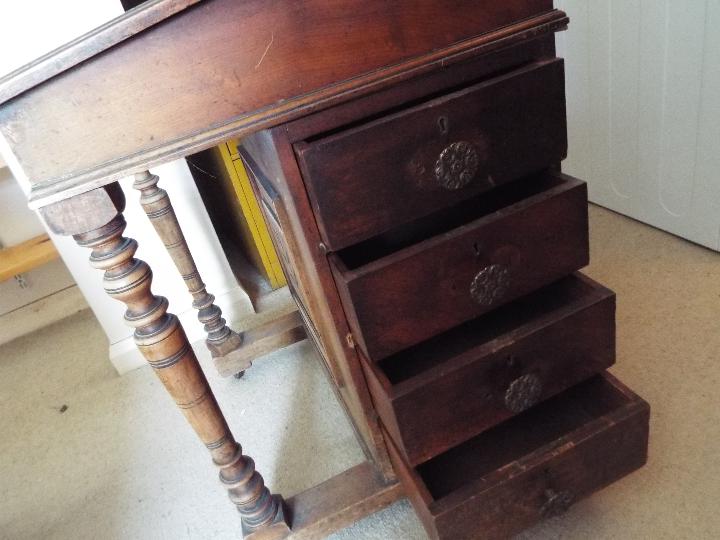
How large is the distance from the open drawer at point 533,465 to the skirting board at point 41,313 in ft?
4.64

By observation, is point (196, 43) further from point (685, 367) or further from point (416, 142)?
point (685, 367)

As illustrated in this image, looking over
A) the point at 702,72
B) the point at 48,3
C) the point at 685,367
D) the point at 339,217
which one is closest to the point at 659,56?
the point at 702,72

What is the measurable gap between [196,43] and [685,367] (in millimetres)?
1036

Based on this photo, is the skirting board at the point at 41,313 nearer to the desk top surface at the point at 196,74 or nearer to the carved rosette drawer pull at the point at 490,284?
the desk top surface at the point at 196,74

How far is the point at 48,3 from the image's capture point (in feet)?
3.87

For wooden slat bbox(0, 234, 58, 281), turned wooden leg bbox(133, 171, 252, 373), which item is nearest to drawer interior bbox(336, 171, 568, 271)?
turned wooden leg bbox(133, 171, 252, 373)

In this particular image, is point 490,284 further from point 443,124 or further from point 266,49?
point 266,49

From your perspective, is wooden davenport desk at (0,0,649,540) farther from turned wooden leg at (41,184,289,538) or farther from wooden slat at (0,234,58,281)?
wooden slat at (0,234,58,281)

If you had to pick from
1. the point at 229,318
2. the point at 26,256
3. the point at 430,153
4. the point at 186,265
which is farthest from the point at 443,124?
the point at 26,256

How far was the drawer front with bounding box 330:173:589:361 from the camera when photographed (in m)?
0.67

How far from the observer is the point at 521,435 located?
0.85 metres

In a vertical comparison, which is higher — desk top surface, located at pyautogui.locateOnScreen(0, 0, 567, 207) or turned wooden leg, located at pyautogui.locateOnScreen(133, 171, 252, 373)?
desk top surface, located at pyautogui.locateOnScreen(0, 0, 567, 207)

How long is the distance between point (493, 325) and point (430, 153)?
0.95 feet

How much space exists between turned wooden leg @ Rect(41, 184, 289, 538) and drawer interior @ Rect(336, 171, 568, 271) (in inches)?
10.0
